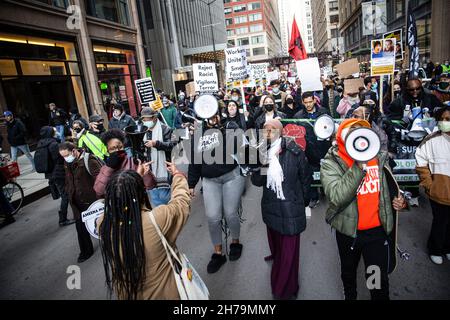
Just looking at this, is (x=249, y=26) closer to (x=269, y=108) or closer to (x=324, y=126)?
(x=269, y=108)

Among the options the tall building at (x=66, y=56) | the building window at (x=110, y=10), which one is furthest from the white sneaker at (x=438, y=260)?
the building window at (x=110, y=10)

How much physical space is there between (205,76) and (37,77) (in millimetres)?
Answer: 8876

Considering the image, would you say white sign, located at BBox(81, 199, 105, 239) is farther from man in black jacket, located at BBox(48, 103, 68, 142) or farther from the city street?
man in black jacket, located at BBox(48, 103, 68, 142)

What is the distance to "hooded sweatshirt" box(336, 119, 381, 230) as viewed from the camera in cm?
243

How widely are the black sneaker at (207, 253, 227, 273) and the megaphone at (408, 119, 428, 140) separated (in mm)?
3438

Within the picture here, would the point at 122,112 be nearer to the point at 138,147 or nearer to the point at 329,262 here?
the point at 138,147

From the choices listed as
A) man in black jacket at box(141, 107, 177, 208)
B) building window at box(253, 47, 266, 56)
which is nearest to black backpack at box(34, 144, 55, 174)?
man in black jacket at box(141, 107, 177, 208)

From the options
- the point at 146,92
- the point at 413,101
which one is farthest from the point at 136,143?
the point at 413,101

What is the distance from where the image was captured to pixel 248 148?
3.53 m

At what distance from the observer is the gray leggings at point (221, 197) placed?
3.65 metres

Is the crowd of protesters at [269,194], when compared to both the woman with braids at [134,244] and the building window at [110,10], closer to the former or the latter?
the woman with braids at [134,244]

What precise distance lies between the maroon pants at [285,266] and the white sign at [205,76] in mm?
5611

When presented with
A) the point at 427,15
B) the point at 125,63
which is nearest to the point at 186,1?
the point at 125,63

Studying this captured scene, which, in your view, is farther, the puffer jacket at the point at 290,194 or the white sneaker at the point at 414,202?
the white sneaker at the point at 414,202
